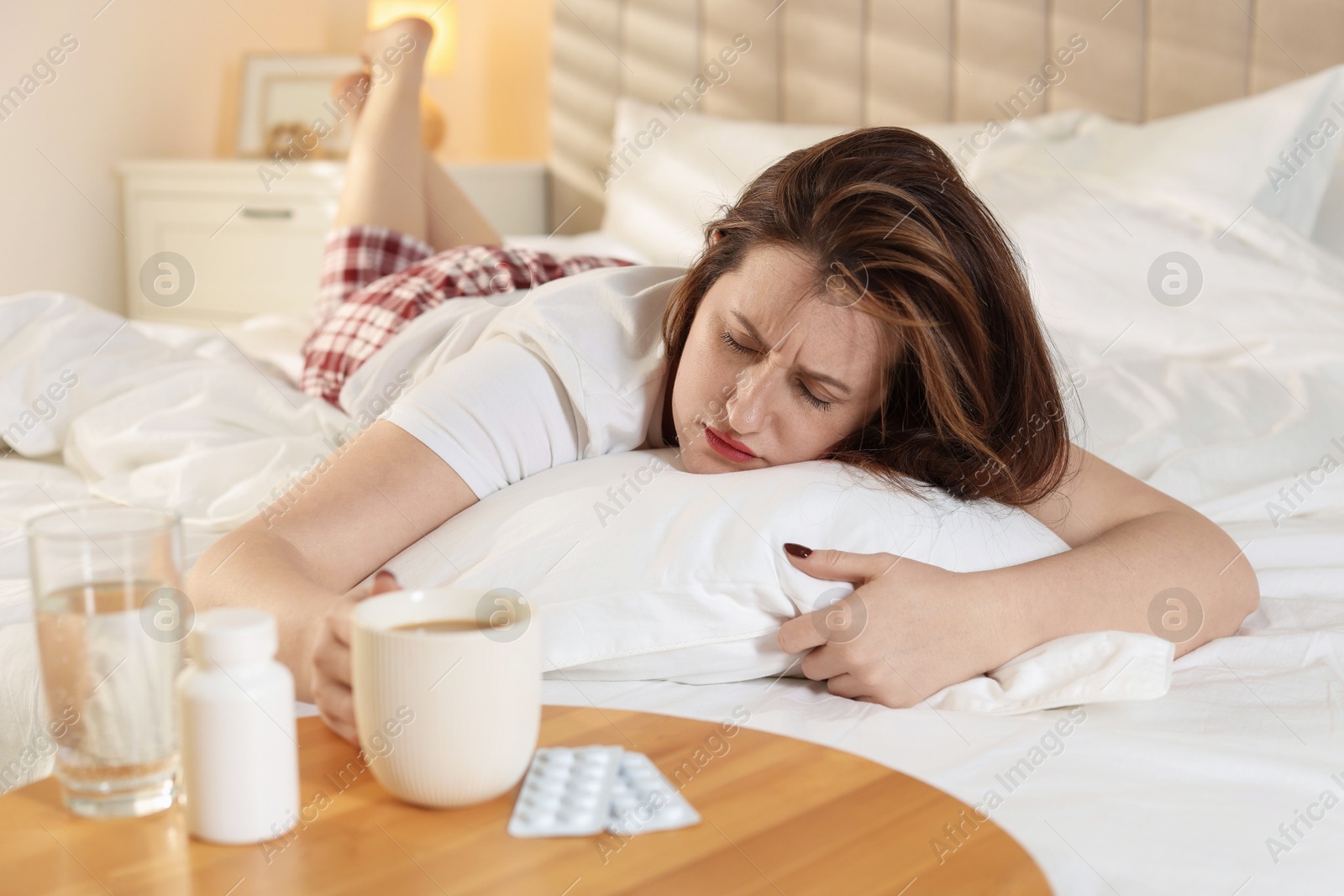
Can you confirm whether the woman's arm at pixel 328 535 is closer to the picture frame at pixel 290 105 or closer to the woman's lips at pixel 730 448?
the woman's lips at pixel 730 448

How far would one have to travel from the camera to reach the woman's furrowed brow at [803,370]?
36.5 inches

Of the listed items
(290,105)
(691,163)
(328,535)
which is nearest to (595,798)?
(328,535)

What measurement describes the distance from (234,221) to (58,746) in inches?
98.6

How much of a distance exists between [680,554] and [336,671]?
28 cm

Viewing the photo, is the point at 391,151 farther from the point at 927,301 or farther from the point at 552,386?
the point at 927,301

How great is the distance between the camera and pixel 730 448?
0.95m

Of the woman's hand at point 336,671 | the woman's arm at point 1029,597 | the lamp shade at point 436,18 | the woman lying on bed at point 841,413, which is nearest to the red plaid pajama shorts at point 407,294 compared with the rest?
the woman lying on bed at point 841,413

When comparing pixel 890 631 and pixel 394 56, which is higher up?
pixel 394 56

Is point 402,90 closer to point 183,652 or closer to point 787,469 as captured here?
point 787,469

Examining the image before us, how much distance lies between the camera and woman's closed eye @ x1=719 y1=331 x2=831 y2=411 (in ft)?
3.11

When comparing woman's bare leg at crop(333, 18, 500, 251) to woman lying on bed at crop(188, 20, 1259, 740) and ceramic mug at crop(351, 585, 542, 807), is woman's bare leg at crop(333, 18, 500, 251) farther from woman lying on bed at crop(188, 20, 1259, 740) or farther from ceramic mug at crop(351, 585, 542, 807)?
ceramic mug at crop(351, 585, 542, 807)

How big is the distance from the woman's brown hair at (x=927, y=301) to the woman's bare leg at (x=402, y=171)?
1.10 meters

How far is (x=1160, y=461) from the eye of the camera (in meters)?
1.25

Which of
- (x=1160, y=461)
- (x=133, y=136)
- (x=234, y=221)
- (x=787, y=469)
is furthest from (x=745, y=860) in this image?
(x=133, y=136)
